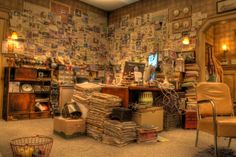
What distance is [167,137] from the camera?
3459 millimetres

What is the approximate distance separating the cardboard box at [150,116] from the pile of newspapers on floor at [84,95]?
825 mm

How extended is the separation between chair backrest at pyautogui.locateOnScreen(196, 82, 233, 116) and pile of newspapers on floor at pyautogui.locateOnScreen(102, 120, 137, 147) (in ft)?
3.28

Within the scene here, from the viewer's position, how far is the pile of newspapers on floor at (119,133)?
287 cm

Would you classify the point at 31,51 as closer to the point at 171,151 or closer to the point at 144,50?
the point at 144,50

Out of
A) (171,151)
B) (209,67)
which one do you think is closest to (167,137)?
(171,151)

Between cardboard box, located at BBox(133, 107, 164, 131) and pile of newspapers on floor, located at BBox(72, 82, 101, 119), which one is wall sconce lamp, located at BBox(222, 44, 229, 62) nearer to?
cardboard box, located at BBox(133, 107, 164, 131)

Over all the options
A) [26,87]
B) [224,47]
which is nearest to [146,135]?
[26,87]

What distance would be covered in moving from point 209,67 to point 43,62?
4.32 metres

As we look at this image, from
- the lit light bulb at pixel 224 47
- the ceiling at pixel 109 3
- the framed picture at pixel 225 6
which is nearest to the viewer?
the framed picture at pixel 225 6

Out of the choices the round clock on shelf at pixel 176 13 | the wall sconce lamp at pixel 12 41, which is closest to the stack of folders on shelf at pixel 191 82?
the round clock on shelf at pixel 176 13

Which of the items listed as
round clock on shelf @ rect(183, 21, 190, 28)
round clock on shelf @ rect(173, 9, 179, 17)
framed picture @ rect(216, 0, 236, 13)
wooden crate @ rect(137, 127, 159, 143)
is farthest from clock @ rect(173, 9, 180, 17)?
wooden crate @ rect(137, 127, 159, 143)

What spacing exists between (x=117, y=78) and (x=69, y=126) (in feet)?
5.13

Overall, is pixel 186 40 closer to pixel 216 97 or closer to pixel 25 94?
pixel 216 97

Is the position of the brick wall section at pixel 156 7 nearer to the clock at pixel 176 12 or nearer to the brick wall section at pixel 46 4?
the clock at pixel 176 12
